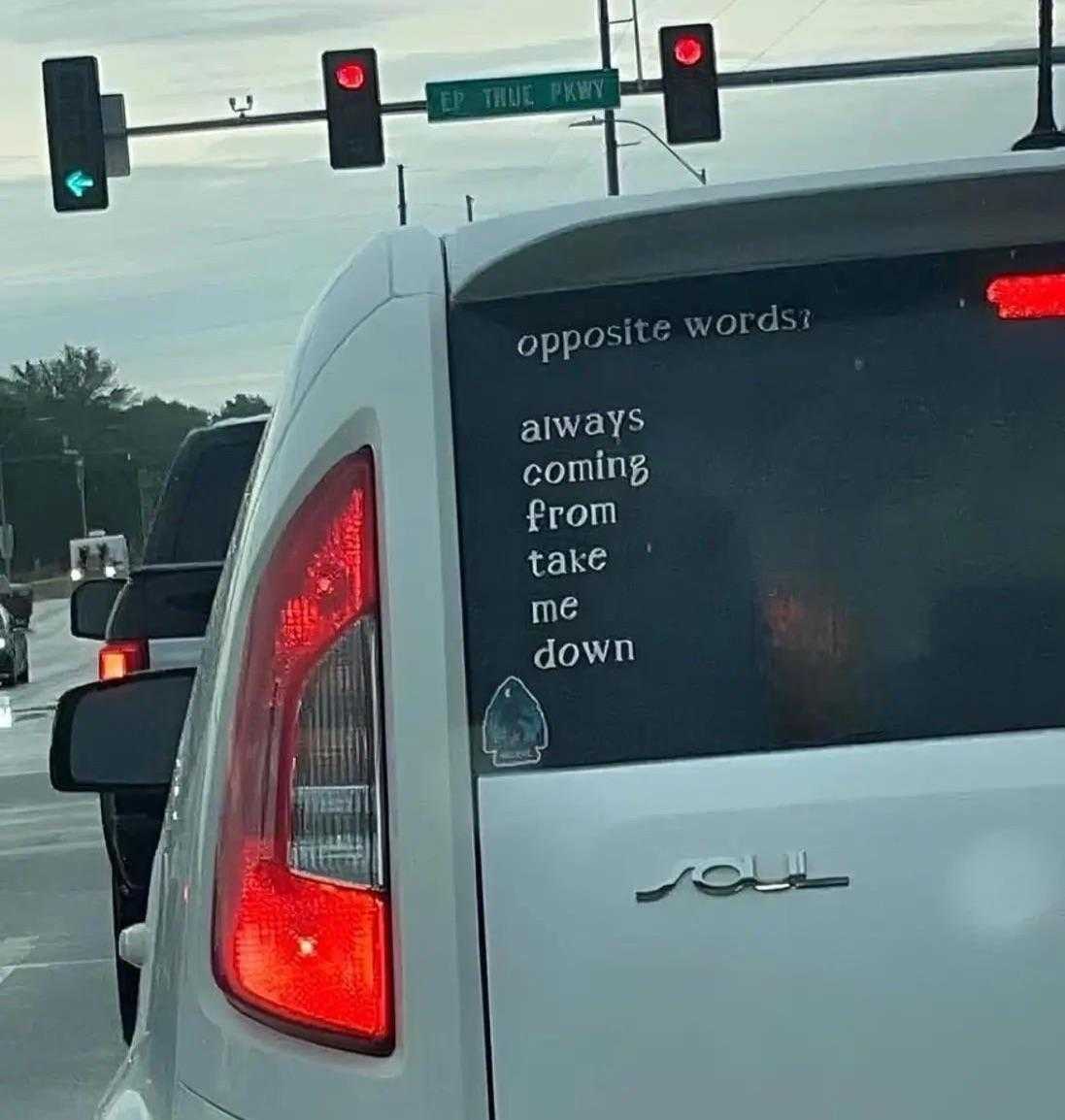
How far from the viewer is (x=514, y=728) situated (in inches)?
103

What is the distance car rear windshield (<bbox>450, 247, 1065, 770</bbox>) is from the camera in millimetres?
2609

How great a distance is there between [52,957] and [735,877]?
338 inches

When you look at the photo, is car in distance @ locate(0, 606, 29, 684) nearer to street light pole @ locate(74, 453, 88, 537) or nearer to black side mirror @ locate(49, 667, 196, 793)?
black side mirror @ locate(49, 667, 196, 793)

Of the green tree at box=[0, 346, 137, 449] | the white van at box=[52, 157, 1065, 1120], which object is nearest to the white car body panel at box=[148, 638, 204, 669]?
the white van at box=[52, 157, 1065, 1120]

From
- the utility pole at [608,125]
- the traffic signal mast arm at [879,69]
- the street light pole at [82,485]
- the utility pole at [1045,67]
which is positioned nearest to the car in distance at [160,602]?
the utility pole at [1045,67]

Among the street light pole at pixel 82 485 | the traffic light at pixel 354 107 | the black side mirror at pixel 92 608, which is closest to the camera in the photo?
the black side mirror at pixel 92 608

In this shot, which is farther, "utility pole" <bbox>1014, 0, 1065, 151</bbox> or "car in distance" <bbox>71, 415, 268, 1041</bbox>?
"utility pole" <bbox>1014, 0, 1065, 151</bbox>

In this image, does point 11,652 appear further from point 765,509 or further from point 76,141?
point 765,509

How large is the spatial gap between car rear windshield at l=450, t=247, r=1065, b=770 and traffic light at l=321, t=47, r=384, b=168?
25405mm

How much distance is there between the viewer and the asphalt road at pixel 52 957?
8.20 meters

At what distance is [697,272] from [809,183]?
0.18 meters

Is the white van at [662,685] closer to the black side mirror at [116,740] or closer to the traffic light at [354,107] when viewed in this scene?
the black side mirror at [116,740]

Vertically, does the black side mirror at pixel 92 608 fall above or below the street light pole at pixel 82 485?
below

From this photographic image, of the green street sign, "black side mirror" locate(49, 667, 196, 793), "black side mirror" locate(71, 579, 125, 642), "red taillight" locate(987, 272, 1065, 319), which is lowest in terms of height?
"black side mirror" locate(49, 667, 196, 793)
